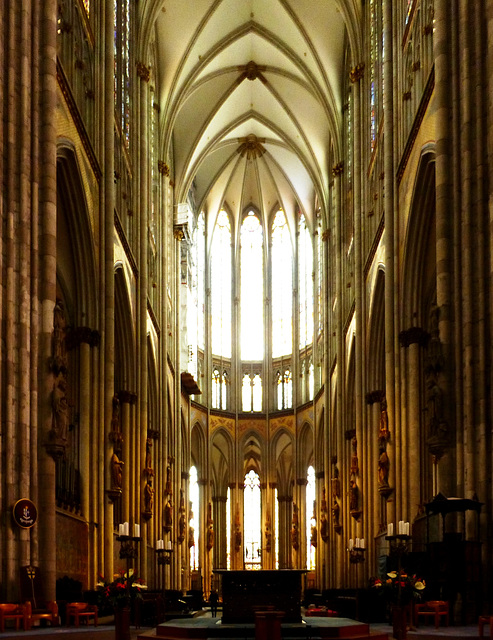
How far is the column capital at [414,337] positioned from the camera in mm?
25109

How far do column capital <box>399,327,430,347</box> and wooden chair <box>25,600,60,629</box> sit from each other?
37.7 ft

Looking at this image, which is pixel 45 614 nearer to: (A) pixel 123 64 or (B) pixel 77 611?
(B) pixel 77 611

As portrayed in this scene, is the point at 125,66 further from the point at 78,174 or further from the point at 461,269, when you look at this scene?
the point at 461,269

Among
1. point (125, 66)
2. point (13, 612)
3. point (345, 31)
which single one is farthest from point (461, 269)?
point (345, 31)

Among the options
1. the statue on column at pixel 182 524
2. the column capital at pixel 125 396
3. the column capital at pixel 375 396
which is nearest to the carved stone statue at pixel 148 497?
the column capital at pixel 125 396

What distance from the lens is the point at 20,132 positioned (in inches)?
708

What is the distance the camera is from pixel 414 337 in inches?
988

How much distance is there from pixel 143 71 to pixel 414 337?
15.8 m

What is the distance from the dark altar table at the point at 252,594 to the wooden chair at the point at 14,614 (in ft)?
13.6

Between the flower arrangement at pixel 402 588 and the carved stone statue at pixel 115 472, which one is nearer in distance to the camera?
the flower arrangement at pixel 402 588

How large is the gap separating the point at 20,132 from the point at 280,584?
376 inches

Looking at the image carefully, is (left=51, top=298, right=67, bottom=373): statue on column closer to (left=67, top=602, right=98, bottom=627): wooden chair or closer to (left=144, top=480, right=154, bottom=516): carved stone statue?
(left=67, top=602, right=98, bottom=627): wooden chair

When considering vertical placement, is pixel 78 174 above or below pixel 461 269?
above

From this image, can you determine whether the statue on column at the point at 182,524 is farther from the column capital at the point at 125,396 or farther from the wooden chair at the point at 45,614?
the wooden chair at the point at 45,614
